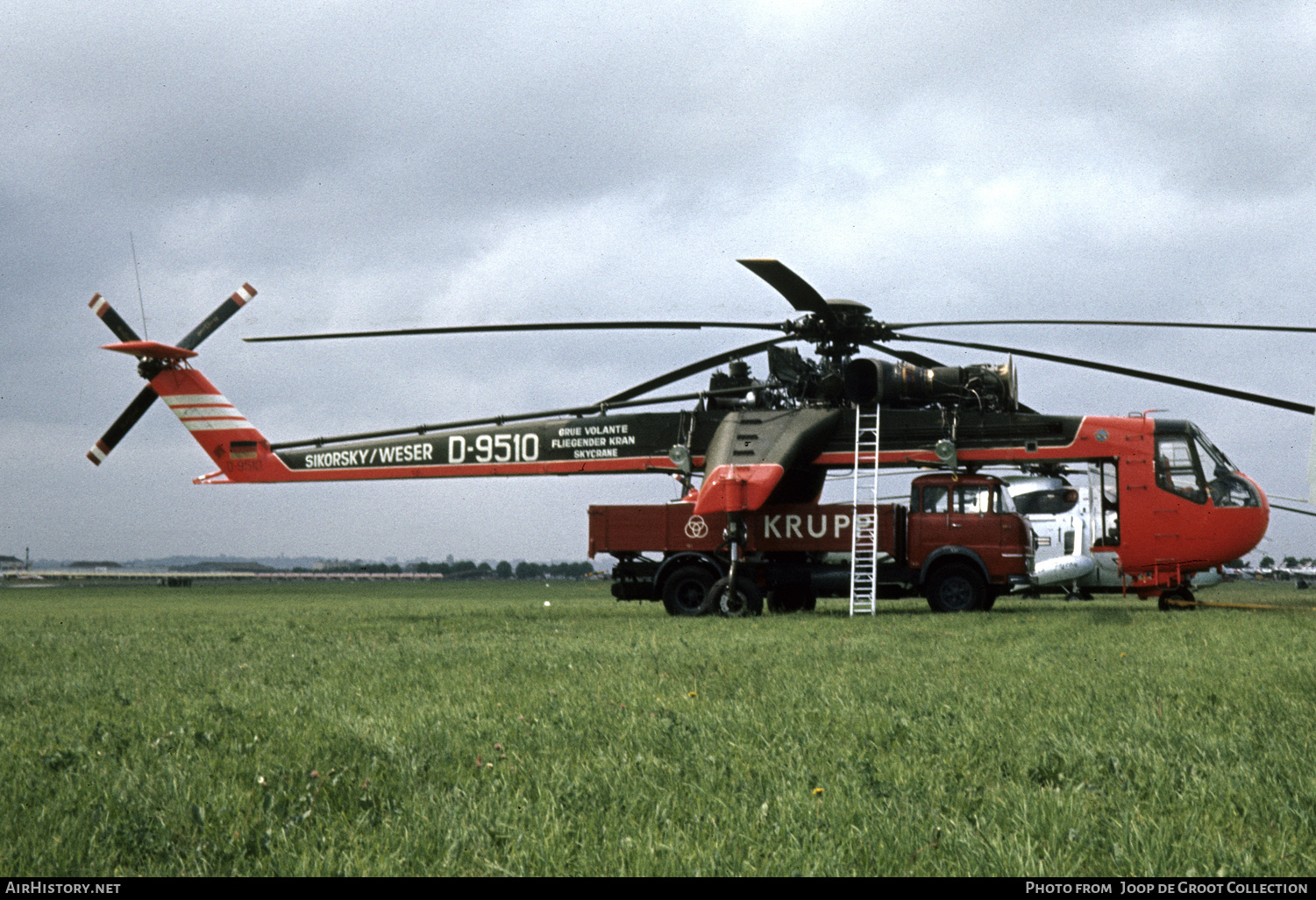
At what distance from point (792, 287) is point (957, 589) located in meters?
6.02

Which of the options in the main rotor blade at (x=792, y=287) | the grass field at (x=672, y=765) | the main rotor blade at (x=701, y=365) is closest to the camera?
the grass field at (x=672, y=765)

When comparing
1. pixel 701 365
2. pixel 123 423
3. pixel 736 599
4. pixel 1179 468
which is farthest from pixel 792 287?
pixel 123 423

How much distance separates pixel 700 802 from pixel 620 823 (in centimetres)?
35

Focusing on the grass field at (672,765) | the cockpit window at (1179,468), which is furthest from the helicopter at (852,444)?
the grass field at (672,765)

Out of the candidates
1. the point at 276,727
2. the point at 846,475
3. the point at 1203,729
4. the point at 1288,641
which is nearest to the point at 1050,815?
the point at 1203,729

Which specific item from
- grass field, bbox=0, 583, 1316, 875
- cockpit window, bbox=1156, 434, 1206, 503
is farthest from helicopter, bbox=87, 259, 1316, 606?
grass field, bbox=0, 583, 1316, 875

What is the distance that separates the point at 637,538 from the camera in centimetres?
1648

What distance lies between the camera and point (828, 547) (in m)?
16.1

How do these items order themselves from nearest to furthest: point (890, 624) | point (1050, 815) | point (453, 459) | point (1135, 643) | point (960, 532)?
point (1050, 815)
point (1135, 643)
point (890, 624)
point (960, 532)
point (453, 459)

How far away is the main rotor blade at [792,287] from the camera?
12.0m

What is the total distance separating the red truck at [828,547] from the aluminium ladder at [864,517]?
228mm

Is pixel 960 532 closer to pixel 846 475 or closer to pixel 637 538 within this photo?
pixel 846 475

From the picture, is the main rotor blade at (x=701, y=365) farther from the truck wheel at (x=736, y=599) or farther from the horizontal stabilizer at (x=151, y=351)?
the horizontal stabilizer at (x=151, y=351)

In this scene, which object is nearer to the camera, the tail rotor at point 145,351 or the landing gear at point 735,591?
the landing gear at point 735,591
